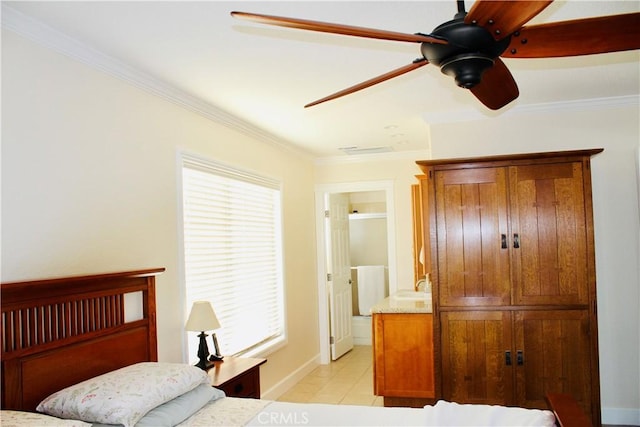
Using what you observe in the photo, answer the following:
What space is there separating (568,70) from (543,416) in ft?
7.07

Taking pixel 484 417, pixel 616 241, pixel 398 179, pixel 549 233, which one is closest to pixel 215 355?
pixel 484 417

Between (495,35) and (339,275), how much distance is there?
507 centimetres

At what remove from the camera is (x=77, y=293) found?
236 centimetres

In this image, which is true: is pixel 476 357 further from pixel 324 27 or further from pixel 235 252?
pixel 324 27


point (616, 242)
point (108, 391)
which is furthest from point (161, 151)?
point (616, 242)

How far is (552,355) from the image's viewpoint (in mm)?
3488

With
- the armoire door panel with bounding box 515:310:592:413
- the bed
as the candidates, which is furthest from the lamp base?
the armoire door panel with bounding box 515:310:592:413

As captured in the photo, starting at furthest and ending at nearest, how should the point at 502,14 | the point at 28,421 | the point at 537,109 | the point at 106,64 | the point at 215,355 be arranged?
the point at 537,109
the point at 215,355
the point at 106,64
the point at 28,421
the point at 502,14

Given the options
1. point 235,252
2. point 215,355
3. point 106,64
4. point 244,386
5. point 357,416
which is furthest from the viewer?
point 235,252

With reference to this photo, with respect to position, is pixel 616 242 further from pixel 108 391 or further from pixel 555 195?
pixel 108 391

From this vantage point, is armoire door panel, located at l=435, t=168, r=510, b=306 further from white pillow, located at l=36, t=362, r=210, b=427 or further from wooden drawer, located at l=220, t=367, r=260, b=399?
white pillow, located at l=36, t=362, r=210, b=427

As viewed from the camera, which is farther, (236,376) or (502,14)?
(236,376)

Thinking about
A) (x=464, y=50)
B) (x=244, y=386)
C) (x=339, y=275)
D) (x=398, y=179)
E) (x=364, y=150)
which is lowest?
(x=244, y=386)

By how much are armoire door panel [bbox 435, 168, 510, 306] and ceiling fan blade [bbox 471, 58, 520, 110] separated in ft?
5.09
